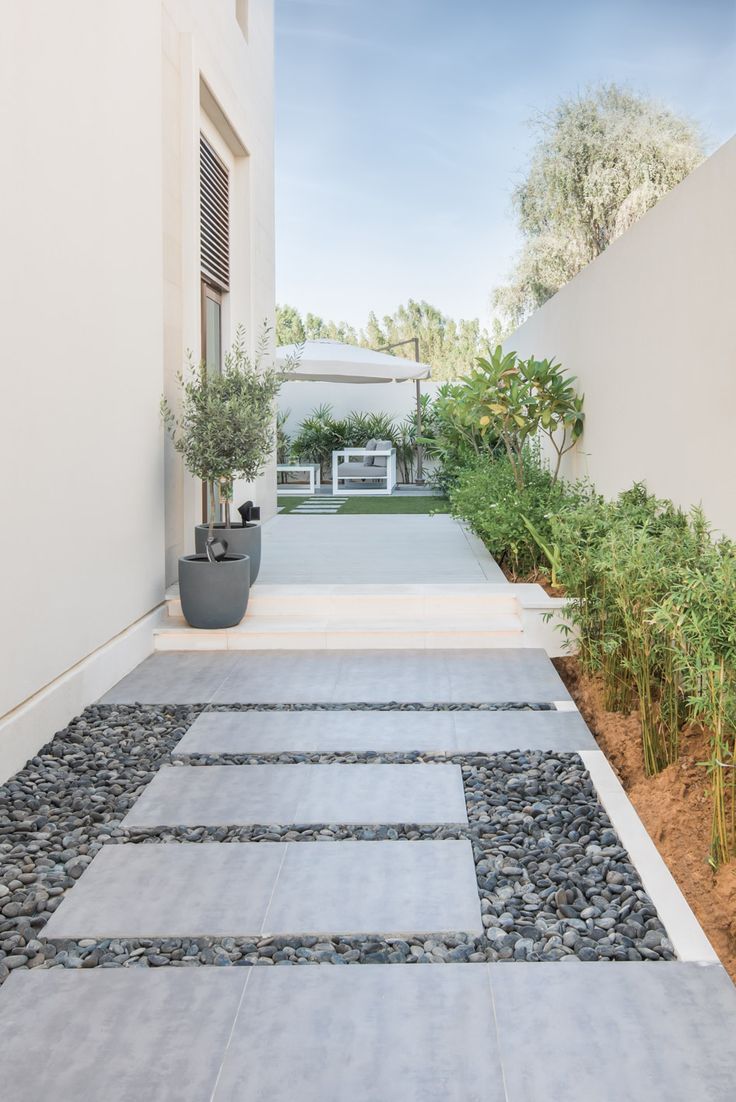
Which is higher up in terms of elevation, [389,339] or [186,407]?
[389,339]

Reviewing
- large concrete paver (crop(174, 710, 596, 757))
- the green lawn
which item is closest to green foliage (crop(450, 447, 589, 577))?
large concrete paver (crop(174, 710, 596, 757))

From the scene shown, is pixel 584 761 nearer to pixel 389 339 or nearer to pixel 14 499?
pixel 14 499

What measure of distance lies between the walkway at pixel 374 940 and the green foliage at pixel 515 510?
2.82 m

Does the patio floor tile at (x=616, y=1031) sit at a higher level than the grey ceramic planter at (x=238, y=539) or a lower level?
lower

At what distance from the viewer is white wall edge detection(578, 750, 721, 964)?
2.39m

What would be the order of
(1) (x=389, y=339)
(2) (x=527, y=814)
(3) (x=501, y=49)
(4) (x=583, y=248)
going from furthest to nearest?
(1) (x=389, y=339) → (3) (x=501, y=49) → (4) (x=583, y=248) → (2) (x=527, y=814)

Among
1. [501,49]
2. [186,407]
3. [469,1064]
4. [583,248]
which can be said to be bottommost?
[469,1064]

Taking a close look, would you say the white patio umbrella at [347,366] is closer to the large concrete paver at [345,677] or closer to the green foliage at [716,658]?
the large concrete paver at [345,677]

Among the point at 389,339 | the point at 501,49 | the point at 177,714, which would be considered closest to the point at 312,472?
the point at 177,714

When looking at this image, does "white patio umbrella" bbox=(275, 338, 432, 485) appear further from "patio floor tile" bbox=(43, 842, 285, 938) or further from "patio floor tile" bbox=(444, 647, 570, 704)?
"patio floor tile" bbox=(43, 842, 285, 938)

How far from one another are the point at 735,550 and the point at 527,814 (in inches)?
51.3

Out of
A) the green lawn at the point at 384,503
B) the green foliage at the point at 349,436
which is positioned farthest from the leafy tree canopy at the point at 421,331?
the green lawn at the point at 384,503

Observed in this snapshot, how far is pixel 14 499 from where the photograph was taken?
3650 millimetres

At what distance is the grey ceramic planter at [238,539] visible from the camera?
6.36 meters
